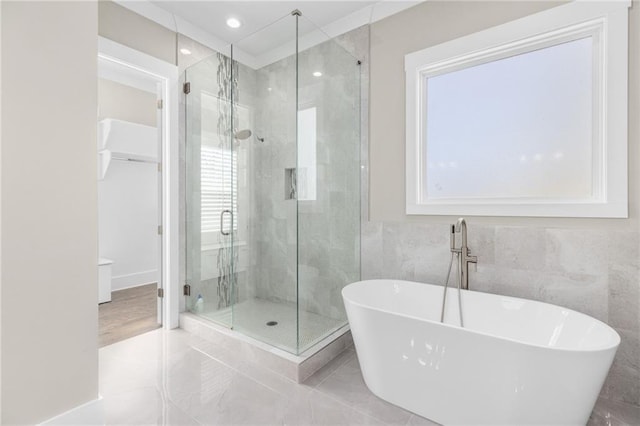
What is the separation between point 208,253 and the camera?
2986 millimetres

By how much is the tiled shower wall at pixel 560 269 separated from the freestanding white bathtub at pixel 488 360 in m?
0.23

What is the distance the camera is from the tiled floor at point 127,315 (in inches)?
106

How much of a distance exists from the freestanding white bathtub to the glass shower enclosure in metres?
0.62

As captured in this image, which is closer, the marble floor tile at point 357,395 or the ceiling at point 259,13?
the marble floor tile at point 357,395

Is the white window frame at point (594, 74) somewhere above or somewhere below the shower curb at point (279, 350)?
above

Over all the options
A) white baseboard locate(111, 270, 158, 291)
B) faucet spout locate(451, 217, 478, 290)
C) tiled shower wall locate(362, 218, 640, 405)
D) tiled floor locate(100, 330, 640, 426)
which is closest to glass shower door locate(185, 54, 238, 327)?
tiled floor locate(100, 330, 640, 426)

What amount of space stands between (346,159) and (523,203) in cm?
137

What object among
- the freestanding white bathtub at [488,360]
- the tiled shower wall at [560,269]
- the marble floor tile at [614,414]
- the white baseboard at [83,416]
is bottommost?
the marble floor tile at [614,414]

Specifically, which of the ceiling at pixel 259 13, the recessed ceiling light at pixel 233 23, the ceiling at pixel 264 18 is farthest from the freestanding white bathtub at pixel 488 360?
the recessed ceiling light at pixel 233 23

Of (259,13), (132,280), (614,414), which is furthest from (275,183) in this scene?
(132,280)

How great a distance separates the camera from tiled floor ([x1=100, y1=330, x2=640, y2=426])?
5.41 ft

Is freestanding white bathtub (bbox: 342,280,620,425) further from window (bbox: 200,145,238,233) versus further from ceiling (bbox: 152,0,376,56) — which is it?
ceiling (bbox: 152,0,376,56)

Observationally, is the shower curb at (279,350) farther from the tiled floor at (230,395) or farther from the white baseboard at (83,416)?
the white baseboard at (83,416)

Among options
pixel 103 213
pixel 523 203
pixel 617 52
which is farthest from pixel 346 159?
pixel 103 213
